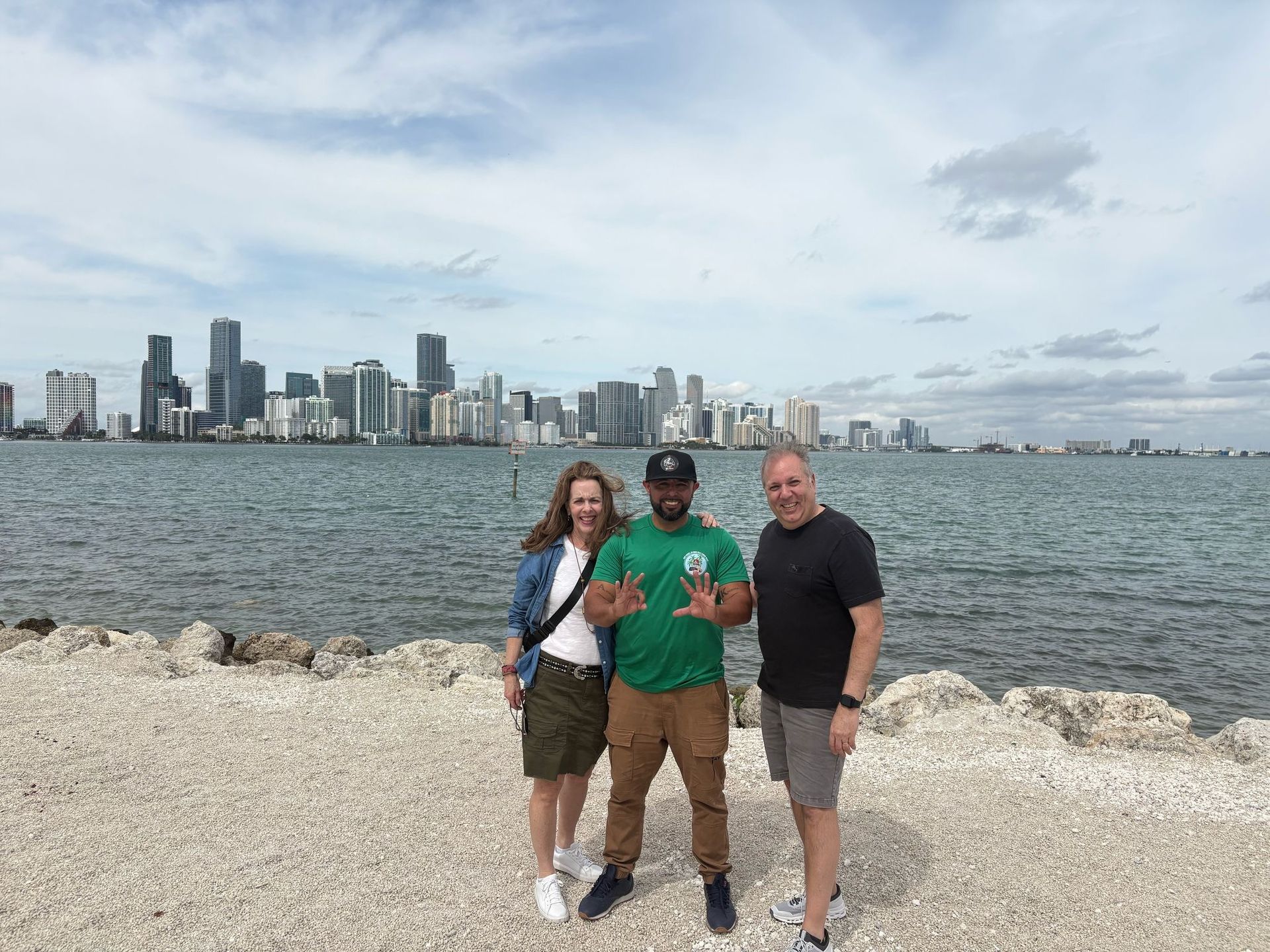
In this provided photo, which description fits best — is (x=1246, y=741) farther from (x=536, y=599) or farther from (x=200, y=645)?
(x=200, y=645)

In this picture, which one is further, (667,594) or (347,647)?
(347,647)

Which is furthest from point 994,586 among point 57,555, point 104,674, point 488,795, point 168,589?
point 57,555

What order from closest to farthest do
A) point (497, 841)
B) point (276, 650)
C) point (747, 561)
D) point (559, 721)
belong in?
point (559, 721), point (497, 841), point (276, 650), point (747, 561)

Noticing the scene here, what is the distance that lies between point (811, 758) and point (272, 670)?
7819 millimetres

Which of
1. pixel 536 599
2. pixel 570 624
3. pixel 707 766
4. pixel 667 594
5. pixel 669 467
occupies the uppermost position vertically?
pixel 669 467

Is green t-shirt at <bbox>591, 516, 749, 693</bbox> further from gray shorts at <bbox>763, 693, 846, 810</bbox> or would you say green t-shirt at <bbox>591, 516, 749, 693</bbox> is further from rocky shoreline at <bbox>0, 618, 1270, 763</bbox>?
rocky shoreline at <bbox>0, 618, 1270, 763</bbox>

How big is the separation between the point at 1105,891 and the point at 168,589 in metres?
19.5

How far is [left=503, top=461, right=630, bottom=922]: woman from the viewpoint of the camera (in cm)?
407

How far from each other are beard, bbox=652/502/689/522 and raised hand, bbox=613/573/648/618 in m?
0.31

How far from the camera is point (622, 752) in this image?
3.97 m

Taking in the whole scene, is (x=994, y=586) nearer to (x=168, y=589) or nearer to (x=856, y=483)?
(x=168, y=589)

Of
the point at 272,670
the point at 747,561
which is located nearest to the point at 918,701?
the point at 272,670

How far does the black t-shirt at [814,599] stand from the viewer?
3512mm

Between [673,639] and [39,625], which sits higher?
[673,639]
